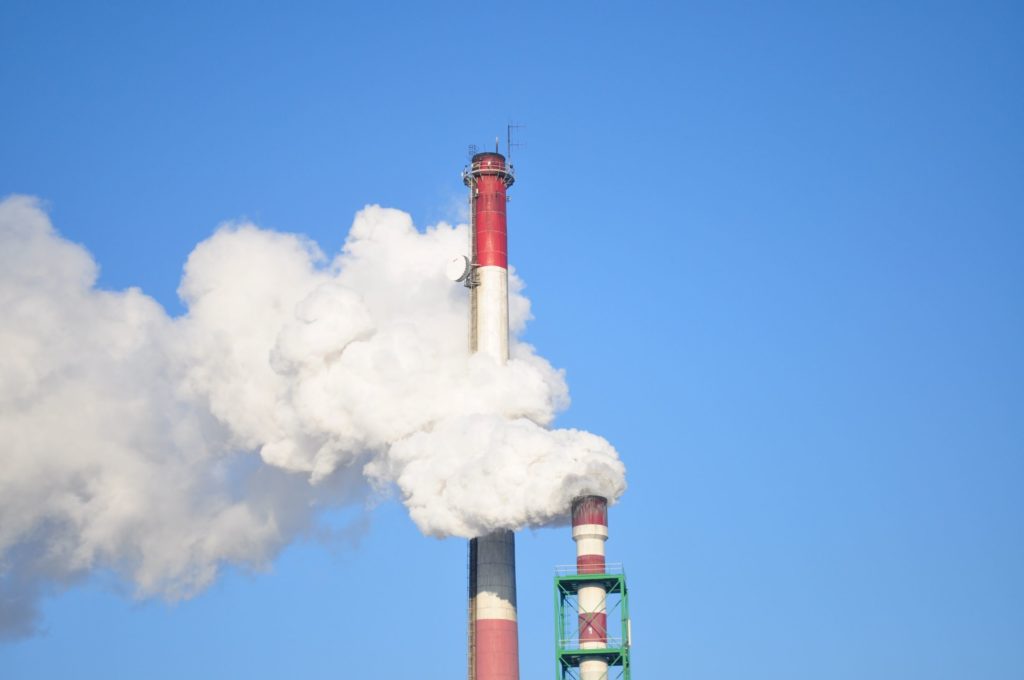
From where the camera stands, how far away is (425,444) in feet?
405

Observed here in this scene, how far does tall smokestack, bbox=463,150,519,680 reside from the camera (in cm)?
12406

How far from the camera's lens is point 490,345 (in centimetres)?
13075

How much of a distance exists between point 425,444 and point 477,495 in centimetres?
647

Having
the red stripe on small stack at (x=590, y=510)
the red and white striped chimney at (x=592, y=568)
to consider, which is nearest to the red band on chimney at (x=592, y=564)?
the red and white striped chimney at (x=592, y=568)

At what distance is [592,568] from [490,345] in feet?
68.1

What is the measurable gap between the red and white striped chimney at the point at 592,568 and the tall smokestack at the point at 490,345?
908cm

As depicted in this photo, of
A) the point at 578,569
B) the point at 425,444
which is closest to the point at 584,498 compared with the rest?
the point at 578,569

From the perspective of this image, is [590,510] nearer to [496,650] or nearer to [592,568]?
[592,568]

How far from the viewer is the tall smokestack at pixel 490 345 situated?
12406 cm

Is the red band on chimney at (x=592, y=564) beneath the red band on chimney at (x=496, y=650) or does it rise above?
above

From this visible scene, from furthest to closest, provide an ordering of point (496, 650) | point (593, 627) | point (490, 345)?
point (490, 345), point (496, 650), point (593, 627)

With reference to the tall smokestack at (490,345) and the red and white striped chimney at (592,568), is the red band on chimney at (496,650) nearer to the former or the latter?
the tall smokestack at (490,345)

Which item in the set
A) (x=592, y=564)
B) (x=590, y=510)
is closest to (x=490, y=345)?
(x=590, y=510)

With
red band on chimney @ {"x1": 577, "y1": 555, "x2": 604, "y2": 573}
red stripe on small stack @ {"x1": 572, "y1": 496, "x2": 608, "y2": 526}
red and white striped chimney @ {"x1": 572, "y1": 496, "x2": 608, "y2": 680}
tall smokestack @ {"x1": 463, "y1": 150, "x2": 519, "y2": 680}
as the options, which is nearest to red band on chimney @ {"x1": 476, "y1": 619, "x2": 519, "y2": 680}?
tall smokestack @ {"x1": 463, "y1": 150, "x2": 519, "y2": 680}
